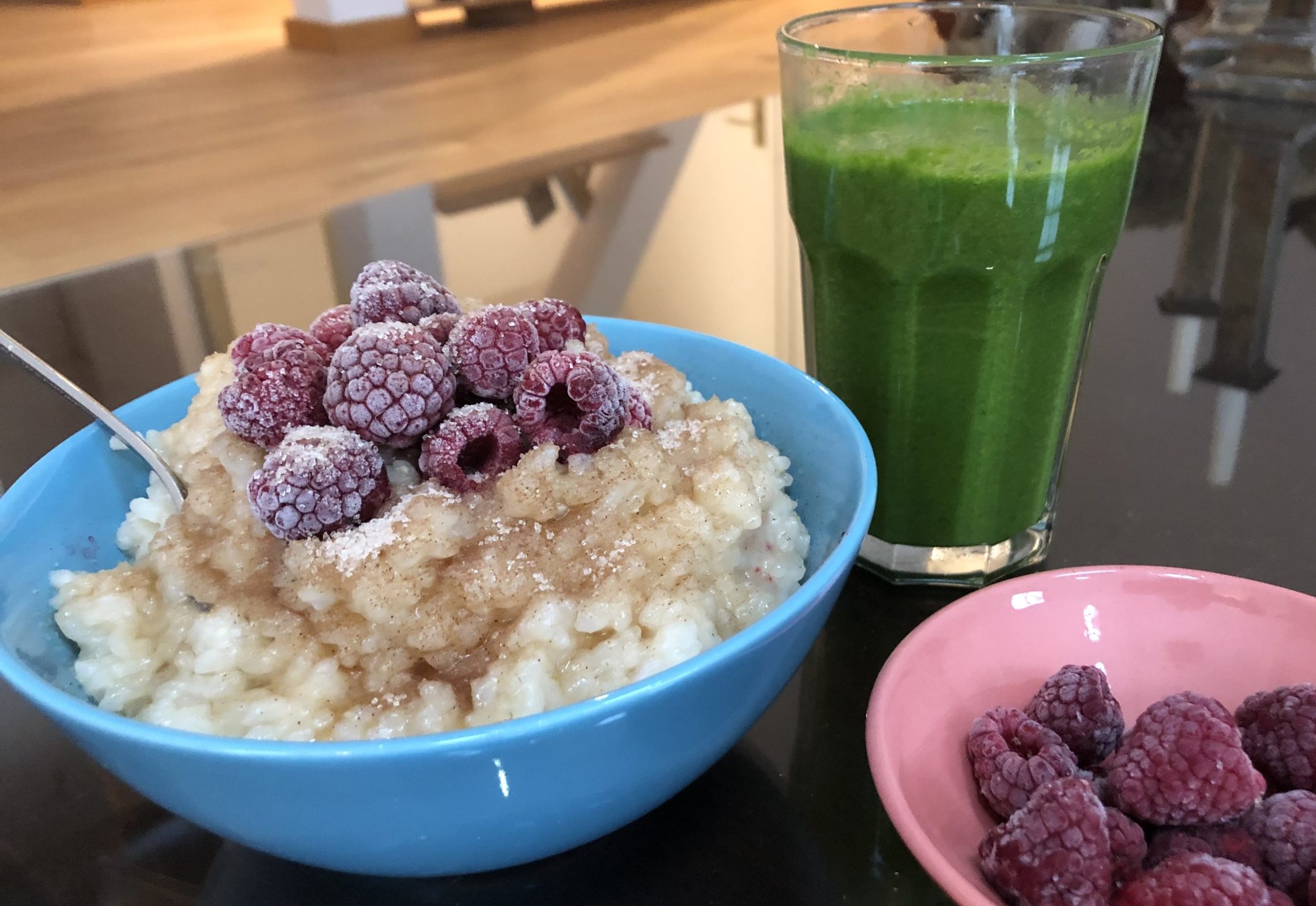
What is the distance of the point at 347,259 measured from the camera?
5.24 feet

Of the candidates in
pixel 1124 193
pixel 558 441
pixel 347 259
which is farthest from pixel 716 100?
pixel 558 441

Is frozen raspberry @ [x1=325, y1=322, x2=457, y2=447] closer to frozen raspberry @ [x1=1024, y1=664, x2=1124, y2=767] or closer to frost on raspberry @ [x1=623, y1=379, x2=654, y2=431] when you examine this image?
frost on raspberry @ [x1=623, y1=379, x2=654, y2=431]

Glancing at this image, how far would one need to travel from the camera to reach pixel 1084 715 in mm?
632

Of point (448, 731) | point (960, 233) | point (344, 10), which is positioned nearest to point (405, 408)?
point (448, 731)

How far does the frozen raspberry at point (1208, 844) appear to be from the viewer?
0.55 meters

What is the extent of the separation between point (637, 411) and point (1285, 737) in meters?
0.46

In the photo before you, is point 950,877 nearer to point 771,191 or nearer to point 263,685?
point 263,685

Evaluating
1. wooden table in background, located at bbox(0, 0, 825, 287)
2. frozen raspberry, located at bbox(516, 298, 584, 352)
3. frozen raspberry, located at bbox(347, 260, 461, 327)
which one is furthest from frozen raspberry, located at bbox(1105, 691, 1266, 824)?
wooden table in background, located at bbox(0, 0, 825, 287)

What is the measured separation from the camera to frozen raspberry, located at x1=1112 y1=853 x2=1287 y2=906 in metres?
0.50

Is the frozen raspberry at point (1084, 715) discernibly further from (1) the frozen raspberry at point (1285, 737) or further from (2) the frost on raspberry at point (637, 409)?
(2) the frost on raspberry at point (637, 409)

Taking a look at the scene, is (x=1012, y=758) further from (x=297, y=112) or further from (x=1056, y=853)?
(x=297, y=112)

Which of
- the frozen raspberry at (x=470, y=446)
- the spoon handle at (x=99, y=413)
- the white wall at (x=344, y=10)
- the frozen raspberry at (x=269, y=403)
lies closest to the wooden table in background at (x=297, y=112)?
the white wall at (x=344, y=10)

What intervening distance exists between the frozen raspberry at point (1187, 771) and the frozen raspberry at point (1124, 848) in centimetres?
2

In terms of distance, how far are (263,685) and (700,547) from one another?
0.29 meters
